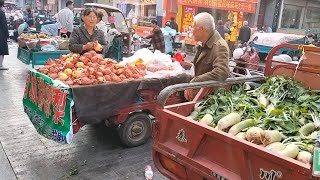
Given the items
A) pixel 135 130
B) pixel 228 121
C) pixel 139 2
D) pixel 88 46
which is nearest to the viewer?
pixel 228 121

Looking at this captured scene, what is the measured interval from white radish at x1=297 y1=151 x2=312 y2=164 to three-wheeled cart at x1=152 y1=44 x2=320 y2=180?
20 cm

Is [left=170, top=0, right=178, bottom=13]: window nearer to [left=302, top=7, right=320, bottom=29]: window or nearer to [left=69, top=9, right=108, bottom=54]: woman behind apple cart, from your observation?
[left=302, top=7, right=320, bottom=29]: window

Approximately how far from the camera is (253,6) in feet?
66.3

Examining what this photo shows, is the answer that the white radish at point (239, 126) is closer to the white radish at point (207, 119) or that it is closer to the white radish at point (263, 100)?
the white radish at point (207, 119)

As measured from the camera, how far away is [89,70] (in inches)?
160

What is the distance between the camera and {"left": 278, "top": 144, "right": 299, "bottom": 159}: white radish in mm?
2051

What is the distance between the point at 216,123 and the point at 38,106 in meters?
2.57

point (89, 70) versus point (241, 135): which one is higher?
point (89, 70)

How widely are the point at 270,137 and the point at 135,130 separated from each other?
2475 mm

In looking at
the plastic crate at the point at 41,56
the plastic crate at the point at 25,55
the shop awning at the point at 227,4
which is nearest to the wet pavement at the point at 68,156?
the plastic crate at the point at 41,56

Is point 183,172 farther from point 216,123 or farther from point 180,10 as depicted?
point 180,10

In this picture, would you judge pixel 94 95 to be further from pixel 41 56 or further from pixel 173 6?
pixel 173 6

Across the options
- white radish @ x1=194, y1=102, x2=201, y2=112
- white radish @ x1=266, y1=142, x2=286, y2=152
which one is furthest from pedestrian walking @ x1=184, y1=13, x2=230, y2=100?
white radish @ x1=266, y1=142, x2=286, y2=152

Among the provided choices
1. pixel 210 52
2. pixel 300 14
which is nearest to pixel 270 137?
pixel 210 52
